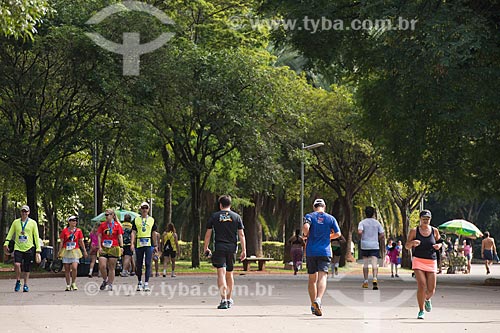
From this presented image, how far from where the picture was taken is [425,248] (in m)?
15.2

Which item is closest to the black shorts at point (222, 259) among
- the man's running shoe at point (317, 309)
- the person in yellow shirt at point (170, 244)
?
the man's running shoe at point (317, 309)

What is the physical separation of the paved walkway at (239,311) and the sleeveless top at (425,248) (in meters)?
0.94

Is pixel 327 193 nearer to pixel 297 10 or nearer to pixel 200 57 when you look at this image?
pixel 200 57

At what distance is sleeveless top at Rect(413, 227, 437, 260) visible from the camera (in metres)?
15.2

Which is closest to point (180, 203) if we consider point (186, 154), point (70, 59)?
point (186, 154)

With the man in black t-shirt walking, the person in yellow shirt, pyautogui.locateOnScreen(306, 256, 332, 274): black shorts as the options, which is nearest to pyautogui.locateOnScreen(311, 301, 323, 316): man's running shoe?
pyautogui.locateOnScreen(306, 256, 332, 274): black shorts

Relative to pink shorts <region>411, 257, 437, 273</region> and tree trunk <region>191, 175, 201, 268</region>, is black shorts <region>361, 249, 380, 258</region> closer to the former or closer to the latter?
pink shorts <region>411, 257, 437, 273</region>

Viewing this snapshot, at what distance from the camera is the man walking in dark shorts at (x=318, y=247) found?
50.4 ft

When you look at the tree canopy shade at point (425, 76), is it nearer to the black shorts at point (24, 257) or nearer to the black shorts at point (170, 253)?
the black shorts at point (170, 253)

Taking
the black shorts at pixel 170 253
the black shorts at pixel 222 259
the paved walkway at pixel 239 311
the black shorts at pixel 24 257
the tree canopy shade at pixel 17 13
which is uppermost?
the tree canopy shade at pixel 17 13

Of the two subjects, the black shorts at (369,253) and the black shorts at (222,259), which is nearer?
the black shorts at (222,259)

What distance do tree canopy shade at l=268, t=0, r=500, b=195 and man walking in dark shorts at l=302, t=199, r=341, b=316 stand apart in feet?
23.1

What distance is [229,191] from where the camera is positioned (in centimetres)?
4456

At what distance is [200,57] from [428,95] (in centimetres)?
1390
